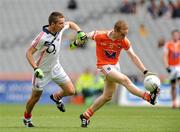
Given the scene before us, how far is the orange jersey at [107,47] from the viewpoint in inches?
534

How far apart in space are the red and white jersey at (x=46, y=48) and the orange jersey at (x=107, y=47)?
0.80 meters

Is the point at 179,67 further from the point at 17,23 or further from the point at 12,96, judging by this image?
the point at 17,23

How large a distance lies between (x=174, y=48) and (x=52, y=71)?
10.4 metres

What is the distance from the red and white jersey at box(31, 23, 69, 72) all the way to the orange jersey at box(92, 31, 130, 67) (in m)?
0.80

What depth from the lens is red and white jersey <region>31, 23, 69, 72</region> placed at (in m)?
13.4

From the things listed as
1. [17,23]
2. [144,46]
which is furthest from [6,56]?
[144,46]

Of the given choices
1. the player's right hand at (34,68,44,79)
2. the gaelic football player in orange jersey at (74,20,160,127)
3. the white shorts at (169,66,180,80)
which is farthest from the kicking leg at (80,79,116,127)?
the white shorts at (169,66,180,80)

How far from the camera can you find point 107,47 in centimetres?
1365

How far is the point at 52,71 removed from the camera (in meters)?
13.9

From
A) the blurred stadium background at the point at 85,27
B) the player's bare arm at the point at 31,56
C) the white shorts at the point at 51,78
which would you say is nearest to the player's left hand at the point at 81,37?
the white shorts at the point at 51,78

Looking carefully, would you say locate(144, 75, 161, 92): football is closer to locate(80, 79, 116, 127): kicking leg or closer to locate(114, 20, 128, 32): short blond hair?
locate(80, 79, 116, 127): kicking leg

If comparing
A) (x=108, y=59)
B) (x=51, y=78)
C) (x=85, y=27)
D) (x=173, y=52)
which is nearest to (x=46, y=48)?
(x=51, y=78)

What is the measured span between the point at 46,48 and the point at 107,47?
122 cm

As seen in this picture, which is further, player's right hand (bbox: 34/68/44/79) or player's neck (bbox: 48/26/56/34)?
player's neck (bbox: 48/26/56/34)
